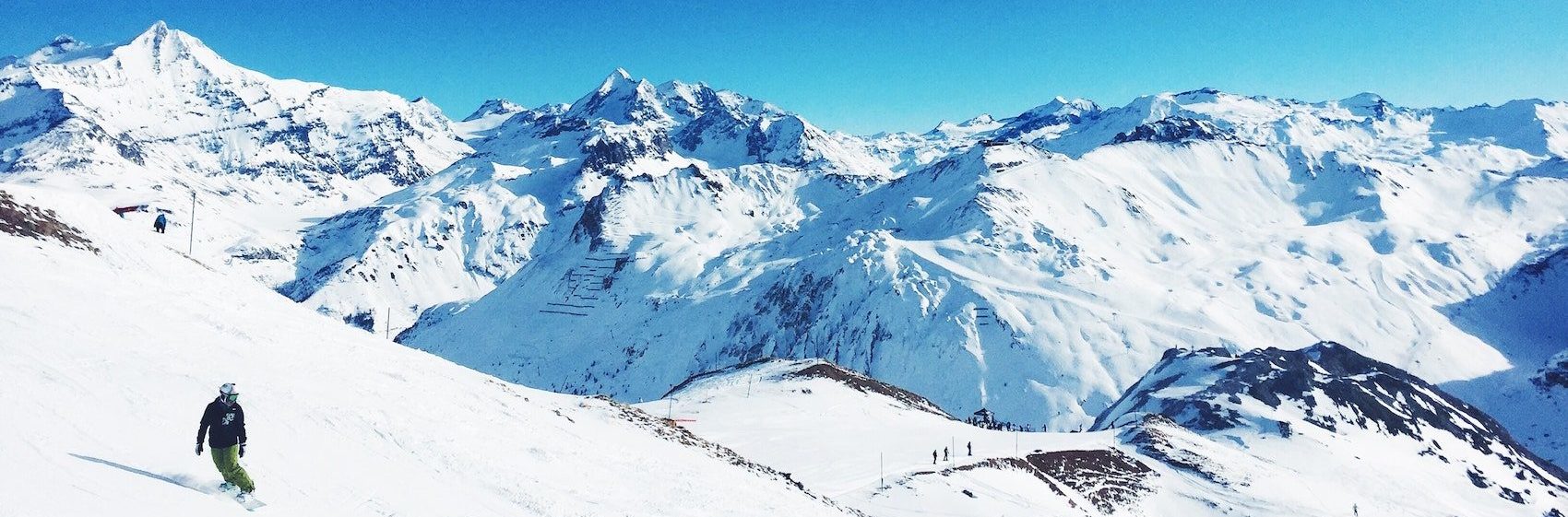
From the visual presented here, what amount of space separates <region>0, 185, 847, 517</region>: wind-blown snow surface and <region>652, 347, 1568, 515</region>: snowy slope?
47.2 feet

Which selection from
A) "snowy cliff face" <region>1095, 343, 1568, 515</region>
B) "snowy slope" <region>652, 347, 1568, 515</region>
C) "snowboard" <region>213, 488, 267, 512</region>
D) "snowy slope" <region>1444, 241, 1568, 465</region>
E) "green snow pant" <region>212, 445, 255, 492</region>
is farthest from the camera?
"snowy slope" <region>1444, 241, 1568, 465</region>

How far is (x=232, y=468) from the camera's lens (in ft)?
47.1

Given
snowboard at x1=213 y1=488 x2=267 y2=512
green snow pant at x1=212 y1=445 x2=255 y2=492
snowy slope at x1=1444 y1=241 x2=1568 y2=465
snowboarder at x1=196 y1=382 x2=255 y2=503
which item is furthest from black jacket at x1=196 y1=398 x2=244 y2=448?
snowy slope at x1=1444 y1=241 x2=1568 y2=465

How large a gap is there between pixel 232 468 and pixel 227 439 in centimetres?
59

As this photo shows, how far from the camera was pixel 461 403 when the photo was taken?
2662cm

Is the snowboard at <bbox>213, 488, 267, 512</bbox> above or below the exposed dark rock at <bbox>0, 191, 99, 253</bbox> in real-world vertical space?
below

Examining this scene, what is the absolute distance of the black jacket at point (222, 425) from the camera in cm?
1407

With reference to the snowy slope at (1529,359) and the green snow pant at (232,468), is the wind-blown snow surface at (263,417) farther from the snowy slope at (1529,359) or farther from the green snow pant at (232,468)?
the snowy slope at (1529,359)

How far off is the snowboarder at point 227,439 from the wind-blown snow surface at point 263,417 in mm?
356

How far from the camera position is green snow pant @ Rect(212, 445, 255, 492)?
1417 centimetres

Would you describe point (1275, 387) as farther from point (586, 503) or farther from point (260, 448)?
point (260, 448)

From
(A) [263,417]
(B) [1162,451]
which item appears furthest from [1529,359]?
(A) [263,417]

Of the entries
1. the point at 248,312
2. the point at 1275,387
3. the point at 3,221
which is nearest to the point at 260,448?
the point at 248,312

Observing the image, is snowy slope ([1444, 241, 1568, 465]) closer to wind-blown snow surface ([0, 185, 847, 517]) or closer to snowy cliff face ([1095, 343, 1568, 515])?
snowy cliff face ([1095, 343, 1568, 515])
